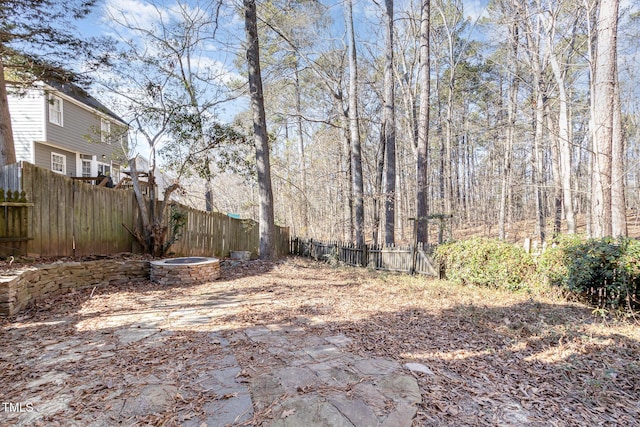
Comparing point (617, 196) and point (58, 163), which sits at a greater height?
point (58, 163)

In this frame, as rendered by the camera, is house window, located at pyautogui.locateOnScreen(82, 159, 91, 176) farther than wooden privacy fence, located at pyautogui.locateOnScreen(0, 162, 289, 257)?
Yes

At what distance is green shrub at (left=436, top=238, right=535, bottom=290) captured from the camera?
18.1 feet

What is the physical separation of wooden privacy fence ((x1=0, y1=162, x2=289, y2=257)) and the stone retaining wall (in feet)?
2.17

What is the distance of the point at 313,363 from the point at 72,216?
515cm

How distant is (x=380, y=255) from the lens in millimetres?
8609

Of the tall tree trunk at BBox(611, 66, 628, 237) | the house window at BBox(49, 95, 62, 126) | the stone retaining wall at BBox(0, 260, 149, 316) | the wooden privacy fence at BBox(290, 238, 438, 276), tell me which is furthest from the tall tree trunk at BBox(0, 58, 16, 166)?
the tall tree trunk at BBox(611, 66, 628, 237)

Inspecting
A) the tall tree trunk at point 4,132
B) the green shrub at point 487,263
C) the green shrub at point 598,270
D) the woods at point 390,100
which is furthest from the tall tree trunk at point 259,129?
the green shrub at point 598,270

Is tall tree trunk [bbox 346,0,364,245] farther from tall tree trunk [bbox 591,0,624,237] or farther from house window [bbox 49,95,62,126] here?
house window [bbox 49,95,62,126]

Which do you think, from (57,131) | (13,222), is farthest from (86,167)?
(13,222)

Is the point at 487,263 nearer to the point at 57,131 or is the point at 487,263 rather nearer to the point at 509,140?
the point at 509,140

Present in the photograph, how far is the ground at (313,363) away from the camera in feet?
6.21

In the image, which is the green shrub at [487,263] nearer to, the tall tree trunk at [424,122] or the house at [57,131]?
the tall tree trunk at [424,122]

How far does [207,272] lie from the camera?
5738 millimetres

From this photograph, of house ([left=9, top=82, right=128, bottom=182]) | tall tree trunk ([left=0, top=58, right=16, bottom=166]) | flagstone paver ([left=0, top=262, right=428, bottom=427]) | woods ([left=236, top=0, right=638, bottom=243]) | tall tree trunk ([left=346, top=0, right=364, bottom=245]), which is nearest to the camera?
flagstone paver ([left=0, top=262, right=428, bottom=427])
